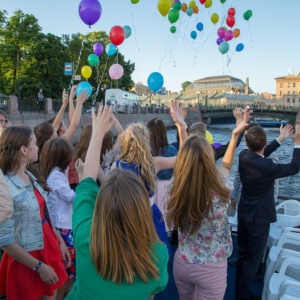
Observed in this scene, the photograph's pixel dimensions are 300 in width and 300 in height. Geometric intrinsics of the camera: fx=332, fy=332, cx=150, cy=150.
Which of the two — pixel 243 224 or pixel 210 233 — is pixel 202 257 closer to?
pixel 210 233

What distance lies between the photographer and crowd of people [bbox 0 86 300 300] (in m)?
1.27

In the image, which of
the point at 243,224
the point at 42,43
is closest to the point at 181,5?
the point at 243,224

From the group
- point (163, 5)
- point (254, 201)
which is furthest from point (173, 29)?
point (254, 201)

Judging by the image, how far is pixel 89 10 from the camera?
8.21 meters

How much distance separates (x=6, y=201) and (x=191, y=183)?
40.6 inches

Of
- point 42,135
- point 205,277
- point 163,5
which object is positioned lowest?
point 205,277

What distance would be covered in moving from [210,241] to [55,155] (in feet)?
4.35

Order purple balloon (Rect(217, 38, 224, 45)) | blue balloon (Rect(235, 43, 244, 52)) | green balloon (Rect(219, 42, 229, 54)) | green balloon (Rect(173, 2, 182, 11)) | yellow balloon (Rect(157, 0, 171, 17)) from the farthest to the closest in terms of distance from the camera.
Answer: blue balloon (Rect(235, 43, 244, 52)), purple balloon (Rect(217, 38, 224, 45)), green balloon (Rect(219, 42, 229, 54)), green balloon (Rect(173, 2, 182, 11)), yellow balloon (Rect(157, 0, 171, 17))

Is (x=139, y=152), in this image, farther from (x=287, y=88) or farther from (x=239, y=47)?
(x=287, y=88)

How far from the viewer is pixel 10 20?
3136 centimetres

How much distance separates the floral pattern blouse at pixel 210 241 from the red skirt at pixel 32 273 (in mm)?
857

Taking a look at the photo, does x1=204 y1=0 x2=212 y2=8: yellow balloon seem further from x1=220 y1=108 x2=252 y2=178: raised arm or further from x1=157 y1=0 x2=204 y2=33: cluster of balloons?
x1=220 y1=108 x2=252 y2=178: raised arm

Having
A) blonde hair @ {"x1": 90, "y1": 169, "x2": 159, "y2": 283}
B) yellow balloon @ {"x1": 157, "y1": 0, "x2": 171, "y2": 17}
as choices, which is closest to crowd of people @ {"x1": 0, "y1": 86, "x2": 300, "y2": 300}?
blonde hair @ {"x1": 90, "y1": 169, "x2": 159, "y2": 283}

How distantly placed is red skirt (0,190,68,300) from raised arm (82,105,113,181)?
24.6 inches
